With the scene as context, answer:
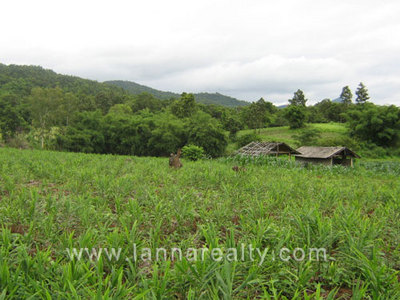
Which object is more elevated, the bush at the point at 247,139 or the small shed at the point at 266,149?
the bush at the point at 247,139

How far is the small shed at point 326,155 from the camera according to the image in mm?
20750

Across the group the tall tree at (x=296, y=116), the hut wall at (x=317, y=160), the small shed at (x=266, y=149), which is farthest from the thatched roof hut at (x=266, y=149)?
the tall tree at (x=296, y=116)

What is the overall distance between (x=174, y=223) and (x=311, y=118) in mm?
57940

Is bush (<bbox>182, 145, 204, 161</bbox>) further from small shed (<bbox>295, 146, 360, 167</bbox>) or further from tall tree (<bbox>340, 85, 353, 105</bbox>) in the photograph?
tall tree (<bbox>340, 85, 353, 105</bbox>)

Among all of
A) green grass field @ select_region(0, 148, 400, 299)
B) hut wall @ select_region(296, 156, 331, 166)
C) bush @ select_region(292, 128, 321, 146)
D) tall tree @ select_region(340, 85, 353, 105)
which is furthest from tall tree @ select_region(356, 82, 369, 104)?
green grass field @ select_region(0, 148, 400, 299)

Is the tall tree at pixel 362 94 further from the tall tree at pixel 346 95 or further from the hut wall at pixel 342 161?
the hut wall at pixel 342 161

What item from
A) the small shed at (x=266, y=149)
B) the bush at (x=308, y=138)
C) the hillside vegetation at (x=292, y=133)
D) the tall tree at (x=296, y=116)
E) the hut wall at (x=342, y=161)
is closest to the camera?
the small shed at (x=266, y=149)

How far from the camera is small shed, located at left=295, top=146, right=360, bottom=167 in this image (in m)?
20.8

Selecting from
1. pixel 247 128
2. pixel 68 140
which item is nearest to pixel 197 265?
pixel 68 140

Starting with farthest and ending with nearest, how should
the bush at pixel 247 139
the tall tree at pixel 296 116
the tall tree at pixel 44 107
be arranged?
the tall tree at pixel 296 116
the bush at pixel 247 139
the tall tree at pixel 44 107

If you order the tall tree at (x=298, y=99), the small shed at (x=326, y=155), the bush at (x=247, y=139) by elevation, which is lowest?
the small shed at (x=326, y=155)

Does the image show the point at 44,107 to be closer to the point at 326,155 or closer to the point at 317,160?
the point at 317,160

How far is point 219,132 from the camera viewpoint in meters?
27.6

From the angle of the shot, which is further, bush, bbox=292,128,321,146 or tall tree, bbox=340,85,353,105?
tall tree, bbox=340,85,353,105
